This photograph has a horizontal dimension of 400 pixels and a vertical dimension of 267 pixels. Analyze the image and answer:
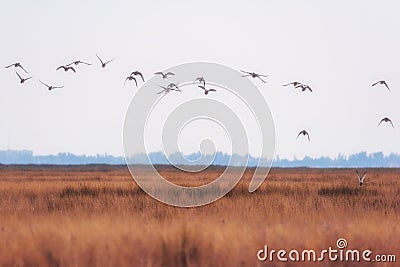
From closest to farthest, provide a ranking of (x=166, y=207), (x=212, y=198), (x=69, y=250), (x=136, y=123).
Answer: (x=69, y=250)
(x=136, y=123)
(x=166, y=207)
(x=212, y=198)

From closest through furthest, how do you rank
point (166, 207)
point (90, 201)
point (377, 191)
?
point (166, 207) < point (90, 201) < point (377, 191)

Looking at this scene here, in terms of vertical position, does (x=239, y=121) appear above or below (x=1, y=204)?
above

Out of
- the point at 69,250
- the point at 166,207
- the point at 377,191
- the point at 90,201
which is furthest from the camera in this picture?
the point at 377,191

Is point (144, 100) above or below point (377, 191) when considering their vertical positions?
above

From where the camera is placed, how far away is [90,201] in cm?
1853

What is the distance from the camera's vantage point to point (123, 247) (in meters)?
9.62

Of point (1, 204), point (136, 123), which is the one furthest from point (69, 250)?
point (1, 204)

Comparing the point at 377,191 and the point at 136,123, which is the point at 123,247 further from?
the point at 377,191

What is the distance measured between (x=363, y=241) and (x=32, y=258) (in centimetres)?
468

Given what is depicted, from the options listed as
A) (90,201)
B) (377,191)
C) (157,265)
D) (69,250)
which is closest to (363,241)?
(157,265)

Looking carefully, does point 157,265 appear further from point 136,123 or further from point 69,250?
point 136,123

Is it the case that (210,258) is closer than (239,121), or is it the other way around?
(210,258)

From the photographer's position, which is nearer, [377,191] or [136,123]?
[136,123]

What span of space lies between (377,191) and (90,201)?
9.90 metres
